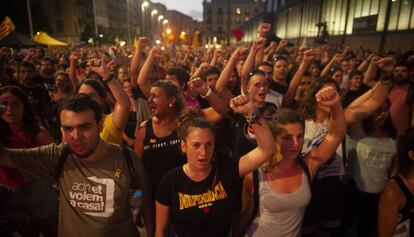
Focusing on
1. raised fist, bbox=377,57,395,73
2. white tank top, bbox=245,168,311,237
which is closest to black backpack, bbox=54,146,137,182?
white tank top, bbox=245,168,311,237

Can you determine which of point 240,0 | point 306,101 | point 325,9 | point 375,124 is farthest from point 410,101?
point 240,0

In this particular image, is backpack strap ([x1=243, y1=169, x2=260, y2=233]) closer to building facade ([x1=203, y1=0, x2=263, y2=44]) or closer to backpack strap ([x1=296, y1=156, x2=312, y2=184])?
backpack strap ([x1=296, y1=156, x2=312, y2=184])

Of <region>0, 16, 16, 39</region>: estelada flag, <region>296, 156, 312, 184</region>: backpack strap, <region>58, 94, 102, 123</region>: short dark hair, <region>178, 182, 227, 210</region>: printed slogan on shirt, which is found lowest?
<region>178, 182, 227, 210</region>: printed slogan on shirt

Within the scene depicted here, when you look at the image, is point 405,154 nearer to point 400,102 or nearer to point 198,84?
point 198,84

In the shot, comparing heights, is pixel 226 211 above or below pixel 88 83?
below

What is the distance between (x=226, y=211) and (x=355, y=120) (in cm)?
188

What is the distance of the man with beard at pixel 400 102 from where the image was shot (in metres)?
4.36

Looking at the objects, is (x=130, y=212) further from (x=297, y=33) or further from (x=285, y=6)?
(x=285, y=6)

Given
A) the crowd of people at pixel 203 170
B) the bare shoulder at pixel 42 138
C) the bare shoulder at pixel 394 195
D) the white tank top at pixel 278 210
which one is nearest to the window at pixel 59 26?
the crowd of people at pixel 203 170

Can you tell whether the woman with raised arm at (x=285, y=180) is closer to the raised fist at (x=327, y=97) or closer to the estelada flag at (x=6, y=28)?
the raised fist at (x=327, y=97)

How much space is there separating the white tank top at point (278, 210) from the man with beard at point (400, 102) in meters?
2.33

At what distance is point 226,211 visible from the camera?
249 centimetres

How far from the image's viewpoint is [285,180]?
266 centimetres

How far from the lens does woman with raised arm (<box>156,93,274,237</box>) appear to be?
2420mm
